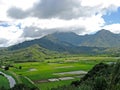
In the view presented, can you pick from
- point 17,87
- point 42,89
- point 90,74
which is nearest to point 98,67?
point 90,74

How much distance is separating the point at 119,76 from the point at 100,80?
104ft

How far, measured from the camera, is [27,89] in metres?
59.3

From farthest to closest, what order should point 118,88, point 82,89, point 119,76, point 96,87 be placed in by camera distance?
point 96,87
point 82,89
point 118,88
point 119,76

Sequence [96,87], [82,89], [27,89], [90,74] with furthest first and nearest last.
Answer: [90,74], [27,89], [96,87], [82,89]

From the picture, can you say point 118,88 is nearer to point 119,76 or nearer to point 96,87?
point 119,76

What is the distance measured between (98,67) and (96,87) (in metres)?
45.5

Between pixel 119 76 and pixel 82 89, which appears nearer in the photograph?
pixel 119 76

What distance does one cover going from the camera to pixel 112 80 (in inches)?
342

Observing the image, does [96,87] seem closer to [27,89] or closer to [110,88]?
[27,89]

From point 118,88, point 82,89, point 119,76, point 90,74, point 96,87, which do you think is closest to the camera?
point 119,76

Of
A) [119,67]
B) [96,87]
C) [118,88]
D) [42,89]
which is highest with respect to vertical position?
[119,67]

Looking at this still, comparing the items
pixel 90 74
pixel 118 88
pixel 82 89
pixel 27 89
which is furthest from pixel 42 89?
pixel 118 88

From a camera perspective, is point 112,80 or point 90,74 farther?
point 90,74

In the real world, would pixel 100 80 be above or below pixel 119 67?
below
